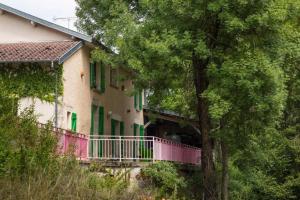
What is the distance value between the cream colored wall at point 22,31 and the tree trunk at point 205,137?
251 inches

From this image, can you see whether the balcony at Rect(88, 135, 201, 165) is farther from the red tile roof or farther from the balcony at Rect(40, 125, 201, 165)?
the red tile roof

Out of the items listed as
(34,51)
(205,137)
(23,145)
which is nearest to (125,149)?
(205,137)

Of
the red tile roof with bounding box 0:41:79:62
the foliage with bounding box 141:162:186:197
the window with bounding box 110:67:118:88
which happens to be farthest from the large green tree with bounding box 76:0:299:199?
the window with bounding box 110:67:118:88

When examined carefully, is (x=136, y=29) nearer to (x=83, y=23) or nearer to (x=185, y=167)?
(x=185, y=167)

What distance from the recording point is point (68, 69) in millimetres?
27000

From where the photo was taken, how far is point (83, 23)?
36469 millimetres

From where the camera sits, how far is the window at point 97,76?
29547 millimetres

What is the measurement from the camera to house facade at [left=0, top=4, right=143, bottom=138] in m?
26.2

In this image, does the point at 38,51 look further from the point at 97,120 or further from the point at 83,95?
the point at 97,120

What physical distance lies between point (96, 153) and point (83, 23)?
39.5 feet

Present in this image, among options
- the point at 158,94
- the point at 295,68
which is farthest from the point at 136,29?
the point at 295,68

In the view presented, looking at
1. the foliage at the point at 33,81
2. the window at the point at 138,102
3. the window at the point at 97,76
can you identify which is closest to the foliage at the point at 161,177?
the foliage at the point at 33,81

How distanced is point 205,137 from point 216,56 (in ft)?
12.1

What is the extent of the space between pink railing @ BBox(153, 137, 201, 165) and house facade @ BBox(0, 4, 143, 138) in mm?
3015
